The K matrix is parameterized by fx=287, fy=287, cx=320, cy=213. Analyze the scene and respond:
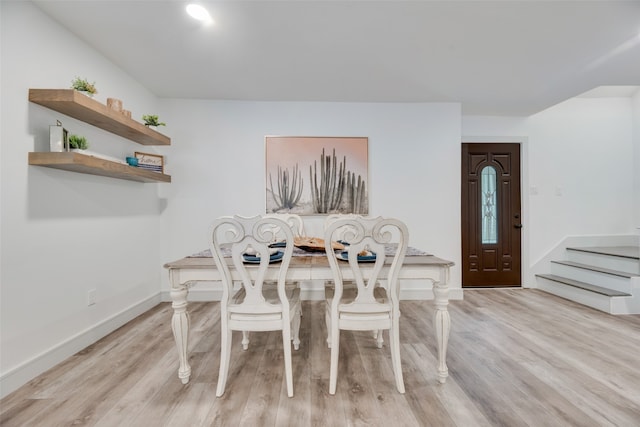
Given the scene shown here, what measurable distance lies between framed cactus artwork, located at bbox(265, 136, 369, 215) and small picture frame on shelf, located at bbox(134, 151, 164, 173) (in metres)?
1.15

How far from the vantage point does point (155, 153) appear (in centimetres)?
330

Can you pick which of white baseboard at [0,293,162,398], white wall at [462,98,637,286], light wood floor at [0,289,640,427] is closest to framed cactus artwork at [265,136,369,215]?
light wood floor at [0,289,640,427]

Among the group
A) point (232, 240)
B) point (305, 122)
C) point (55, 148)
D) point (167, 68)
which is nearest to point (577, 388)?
point (232, 240)

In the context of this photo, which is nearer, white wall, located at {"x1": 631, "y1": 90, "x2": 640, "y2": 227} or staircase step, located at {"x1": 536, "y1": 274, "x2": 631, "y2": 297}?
staircase step, located at {"x1": 536, "y1": 274, "x2": 631, "y2": 297}

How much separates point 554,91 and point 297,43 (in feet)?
9.59

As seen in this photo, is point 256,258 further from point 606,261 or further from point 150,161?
point 606,261

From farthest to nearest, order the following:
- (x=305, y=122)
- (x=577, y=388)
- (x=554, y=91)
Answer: (x=305, y=122), (x=554, y=91), (x=577, y=388)

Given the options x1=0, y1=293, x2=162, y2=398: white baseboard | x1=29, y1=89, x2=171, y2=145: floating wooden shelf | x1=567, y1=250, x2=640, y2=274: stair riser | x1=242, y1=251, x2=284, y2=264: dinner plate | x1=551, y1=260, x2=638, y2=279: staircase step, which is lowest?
x1=0, y1=293, x2=162, y2=398: white baseboard

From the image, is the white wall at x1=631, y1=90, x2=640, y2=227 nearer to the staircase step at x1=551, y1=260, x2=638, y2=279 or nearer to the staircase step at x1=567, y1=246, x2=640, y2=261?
the staircase step at x1=567, y1=246, x2=640, y2=261

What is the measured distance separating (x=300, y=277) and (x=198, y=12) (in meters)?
1.86

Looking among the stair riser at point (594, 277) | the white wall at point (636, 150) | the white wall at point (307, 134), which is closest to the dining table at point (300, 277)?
the white wall at point (307, 134)

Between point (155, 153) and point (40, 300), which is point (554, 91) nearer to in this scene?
point (155, 153)

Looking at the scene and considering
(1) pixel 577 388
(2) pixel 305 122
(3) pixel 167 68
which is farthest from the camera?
(2) pixel 305 122

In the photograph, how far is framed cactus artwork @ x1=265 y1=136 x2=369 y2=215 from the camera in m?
3.49
